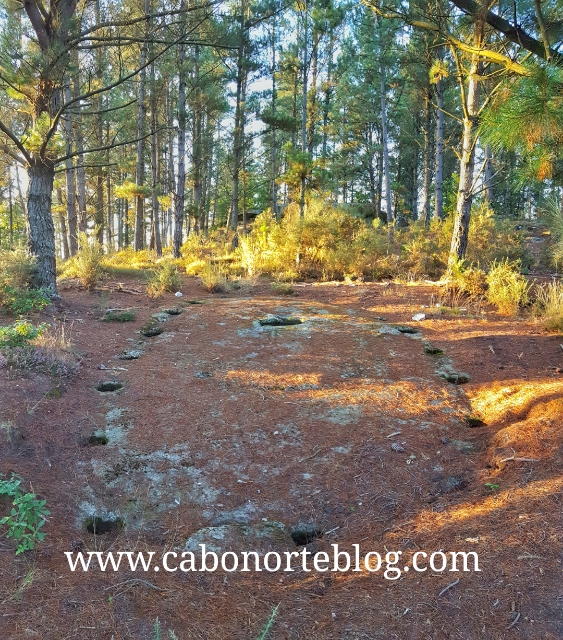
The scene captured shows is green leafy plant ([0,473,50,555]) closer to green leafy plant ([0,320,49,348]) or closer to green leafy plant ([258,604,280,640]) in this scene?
green leafy plant ([258,604,280,640])

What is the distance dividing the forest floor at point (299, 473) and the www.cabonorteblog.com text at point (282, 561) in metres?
0.04

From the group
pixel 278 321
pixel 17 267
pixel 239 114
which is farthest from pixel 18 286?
pixel 239 114

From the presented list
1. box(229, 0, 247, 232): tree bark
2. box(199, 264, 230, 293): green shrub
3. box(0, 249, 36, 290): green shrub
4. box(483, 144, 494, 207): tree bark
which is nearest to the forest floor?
box(0, 249, 36, 290): green shrub

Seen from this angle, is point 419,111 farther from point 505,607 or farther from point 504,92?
point 505,607

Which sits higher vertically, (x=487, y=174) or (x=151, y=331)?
(x=487, y=174)

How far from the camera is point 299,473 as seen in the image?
3.23 metres

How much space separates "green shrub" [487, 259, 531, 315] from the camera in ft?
21.1

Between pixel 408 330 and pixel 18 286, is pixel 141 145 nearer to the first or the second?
pixel 18 286

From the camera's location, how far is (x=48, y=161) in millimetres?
6406

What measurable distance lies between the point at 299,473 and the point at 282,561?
0.82 metres

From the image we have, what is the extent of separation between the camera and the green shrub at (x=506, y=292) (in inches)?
253

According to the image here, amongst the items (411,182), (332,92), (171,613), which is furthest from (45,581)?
(411,182)

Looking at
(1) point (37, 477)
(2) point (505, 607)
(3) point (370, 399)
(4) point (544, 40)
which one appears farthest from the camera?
(3) point (370, 399)

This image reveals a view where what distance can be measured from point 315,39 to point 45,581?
1756cm
